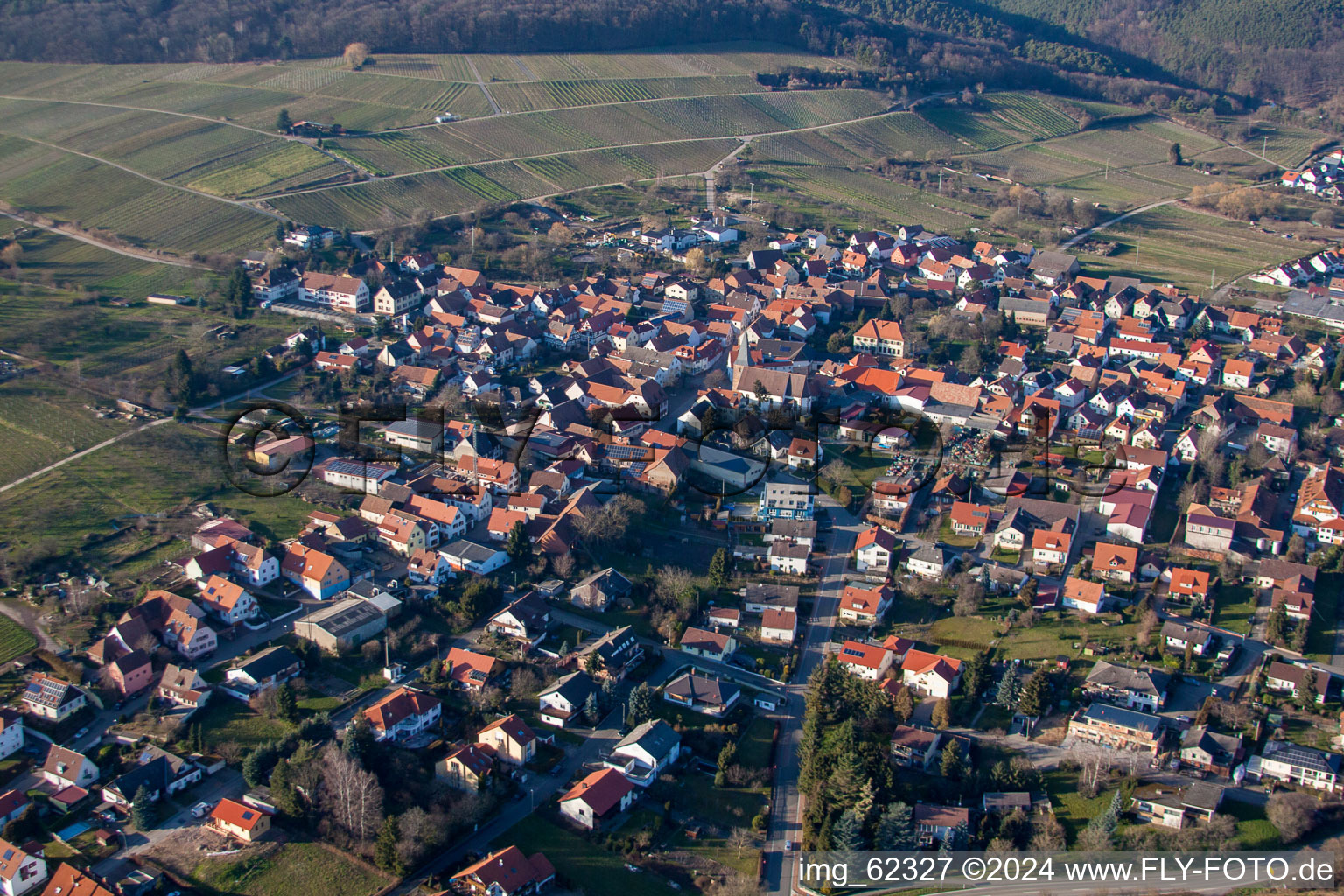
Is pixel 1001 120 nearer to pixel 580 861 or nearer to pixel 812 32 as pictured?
pixel 812 32

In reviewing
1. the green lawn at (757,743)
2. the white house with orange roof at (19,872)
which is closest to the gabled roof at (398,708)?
the white house with orange roof at (19,872)

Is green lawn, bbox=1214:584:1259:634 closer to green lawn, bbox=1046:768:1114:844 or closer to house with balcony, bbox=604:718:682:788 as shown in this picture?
green lawn, bbox=1046:768:1114:844

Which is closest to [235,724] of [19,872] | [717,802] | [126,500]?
[19,872]

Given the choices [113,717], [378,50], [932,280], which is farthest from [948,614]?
[378,50]

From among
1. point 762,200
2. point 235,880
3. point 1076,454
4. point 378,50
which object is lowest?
point 235,880

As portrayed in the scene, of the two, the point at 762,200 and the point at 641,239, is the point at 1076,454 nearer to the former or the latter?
the point at 641,239

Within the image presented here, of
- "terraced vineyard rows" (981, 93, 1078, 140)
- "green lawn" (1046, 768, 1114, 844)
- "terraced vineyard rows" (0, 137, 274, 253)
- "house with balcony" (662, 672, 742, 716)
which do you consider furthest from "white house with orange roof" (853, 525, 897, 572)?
"terraced vineyard rows" (981, 93, 1078, 140)
